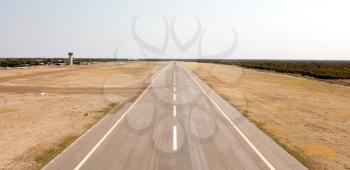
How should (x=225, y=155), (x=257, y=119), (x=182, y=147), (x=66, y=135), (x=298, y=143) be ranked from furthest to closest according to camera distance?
1. (x=257, y=119)
2. (x=66, y=135)
3. (x=298, y=143)
4. (x=182, y=147)
5. (x=225, y=155)

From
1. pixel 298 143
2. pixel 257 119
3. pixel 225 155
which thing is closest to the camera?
pixel 225 155

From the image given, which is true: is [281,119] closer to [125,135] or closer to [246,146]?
[246,146]

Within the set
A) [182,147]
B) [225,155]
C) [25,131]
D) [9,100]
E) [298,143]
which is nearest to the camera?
[225,155]

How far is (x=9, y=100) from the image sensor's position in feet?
90.3

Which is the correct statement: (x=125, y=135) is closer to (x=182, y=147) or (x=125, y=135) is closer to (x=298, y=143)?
(x=182, y=147)

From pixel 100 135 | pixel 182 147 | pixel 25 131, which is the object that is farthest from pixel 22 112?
pixel 182 147

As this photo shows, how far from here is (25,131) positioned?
15867 mm

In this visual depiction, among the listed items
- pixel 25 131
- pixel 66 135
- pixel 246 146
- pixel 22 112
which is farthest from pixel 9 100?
pixel 246 146

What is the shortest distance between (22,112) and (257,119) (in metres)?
15.2

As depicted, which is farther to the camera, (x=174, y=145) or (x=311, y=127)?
(x=311, y=127)

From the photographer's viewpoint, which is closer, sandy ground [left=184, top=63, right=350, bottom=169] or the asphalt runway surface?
the asphalt runway surface

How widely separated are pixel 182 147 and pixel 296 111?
13387 mm

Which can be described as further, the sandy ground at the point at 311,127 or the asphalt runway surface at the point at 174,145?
the sandy ground at the point at 311,127

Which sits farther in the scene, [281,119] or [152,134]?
[281,119]
